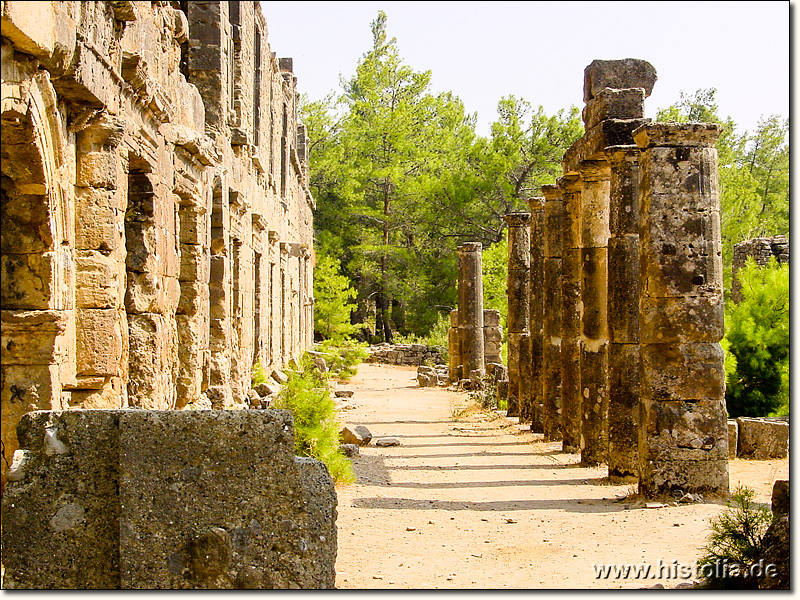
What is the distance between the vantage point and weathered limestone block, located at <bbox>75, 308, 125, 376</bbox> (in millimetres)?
7648

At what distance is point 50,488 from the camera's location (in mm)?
4820

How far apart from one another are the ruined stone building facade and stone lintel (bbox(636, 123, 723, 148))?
16.0 ft

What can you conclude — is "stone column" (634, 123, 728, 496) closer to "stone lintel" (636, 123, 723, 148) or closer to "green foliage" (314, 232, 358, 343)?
"stone lintel" (636, 123, 723, 148)

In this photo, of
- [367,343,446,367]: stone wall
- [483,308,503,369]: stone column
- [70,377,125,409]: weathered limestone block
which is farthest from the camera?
[367,343,446,367]: stone wall

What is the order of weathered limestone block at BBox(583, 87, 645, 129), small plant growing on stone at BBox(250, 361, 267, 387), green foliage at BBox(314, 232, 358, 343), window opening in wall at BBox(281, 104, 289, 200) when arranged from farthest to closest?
green foliage at BBox(314, 232, 358, 343)
window opening in wall at BBox(281, 104, 289, 200)
small plant growing on stone at BBox(250, 361, 267, 387)
weathered limestone block at BBox(583, 87, 645, 129)

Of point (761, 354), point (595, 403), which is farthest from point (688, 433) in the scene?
point (761, 354)

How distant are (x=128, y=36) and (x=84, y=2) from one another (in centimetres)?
152

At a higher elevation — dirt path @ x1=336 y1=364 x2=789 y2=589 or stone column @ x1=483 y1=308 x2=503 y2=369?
stone column @ x1=483 y1=308 x2=503 y2=369

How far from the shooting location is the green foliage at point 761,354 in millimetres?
15609

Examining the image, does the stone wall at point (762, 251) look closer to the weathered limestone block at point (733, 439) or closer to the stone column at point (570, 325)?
the weathered limestone block at point (733, 439)

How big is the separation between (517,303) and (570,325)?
510cm

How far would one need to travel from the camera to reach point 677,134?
9.37 metres

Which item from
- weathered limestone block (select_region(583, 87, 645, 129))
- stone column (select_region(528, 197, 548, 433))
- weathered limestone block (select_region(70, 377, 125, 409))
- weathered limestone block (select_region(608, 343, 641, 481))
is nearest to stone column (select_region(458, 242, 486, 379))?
stone column (select_region(528, 197, 548, 433))

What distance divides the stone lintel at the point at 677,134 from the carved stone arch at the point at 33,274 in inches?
216
